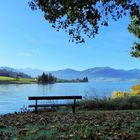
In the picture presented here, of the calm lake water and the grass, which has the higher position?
the calm lake water

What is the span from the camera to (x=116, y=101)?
94.2 ft

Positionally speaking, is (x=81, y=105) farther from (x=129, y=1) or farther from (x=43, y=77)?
(x=43, y=77)

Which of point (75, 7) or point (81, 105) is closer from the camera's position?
point (75, 7)

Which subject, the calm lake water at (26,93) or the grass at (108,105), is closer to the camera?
the grass at (108,105)

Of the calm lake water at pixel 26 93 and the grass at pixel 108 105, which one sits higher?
the calm lake water at pixel 26 93

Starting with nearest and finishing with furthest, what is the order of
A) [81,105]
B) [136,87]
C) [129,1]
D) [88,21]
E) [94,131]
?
[94,131], [129,1], [88,21], [81,105], [136,87]

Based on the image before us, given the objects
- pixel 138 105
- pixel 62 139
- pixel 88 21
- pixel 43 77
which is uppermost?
pixel 43 77

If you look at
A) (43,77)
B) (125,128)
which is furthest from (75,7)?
(43,77)

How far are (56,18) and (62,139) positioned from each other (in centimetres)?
726

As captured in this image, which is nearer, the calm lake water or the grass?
the grass

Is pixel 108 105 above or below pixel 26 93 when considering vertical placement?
below

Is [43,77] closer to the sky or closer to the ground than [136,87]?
closer to the sky

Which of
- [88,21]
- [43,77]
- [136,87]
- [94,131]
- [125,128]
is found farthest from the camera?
[43,77]

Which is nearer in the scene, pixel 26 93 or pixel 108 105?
pixel 108 105
